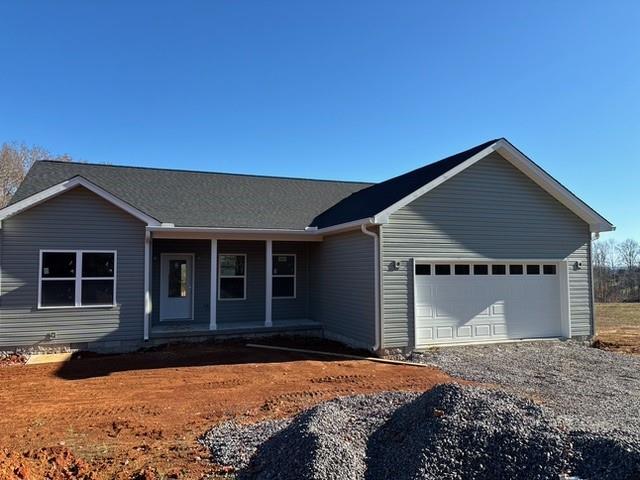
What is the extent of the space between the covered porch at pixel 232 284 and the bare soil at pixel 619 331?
7876 mm

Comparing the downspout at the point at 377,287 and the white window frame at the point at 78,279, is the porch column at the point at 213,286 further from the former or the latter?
the downspout at the point at 377,287

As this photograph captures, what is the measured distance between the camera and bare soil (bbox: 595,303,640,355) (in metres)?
11.4

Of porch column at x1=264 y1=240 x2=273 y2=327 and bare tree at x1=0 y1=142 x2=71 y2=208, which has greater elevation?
bare tree at x1=0 y1=142 x2=71 y2=208

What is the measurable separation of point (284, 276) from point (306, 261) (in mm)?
861

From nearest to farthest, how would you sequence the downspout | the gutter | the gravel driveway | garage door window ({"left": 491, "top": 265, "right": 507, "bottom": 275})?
1. the gravel driveway
2. the downspout
3. the gutter
4. garage door window ({"left": 491, "top": 265, "right": 507, "bottom": 275})

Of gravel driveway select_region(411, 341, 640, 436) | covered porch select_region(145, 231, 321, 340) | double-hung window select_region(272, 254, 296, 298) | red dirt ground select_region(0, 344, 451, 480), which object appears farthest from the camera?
double-hung window select_region(272, 254, 296, 298)

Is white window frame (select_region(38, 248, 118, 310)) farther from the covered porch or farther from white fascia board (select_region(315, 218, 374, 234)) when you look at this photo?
white fascia board (select_region(315, 218, 374, 234))

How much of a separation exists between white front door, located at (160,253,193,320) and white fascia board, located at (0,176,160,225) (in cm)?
237

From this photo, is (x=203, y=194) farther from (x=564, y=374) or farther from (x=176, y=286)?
(x=564, y=374)

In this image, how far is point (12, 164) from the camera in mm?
32031

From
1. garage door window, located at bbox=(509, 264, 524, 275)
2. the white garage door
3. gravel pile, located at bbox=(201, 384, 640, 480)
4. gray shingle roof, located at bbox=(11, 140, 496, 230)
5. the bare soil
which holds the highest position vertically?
gray shingle roof, located at bbox=(11, 140, 496, 230)

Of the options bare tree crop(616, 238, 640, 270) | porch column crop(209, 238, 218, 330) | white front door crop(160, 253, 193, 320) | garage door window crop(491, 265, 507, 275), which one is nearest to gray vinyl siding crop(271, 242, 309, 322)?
porch column crop(209, 238, 218, 330)

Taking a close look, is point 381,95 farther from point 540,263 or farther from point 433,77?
point 540,263

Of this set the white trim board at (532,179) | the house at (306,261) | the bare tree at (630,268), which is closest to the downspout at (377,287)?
the house at (306,261)
